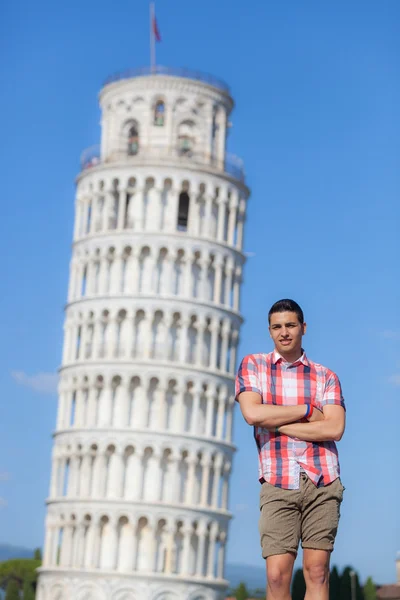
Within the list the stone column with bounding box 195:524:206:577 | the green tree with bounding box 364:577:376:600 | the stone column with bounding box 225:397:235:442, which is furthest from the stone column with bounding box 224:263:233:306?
the green tree with bounding box 364:577:376:600

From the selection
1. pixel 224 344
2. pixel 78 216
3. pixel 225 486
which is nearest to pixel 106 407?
pixel 224 344

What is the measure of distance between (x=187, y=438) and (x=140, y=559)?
8.00 meters

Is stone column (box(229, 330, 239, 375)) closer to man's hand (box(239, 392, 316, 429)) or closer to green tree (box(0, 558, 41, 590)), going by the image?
green tree (box(0, 558, 41, 590))

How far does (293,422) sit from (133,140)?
257 ft

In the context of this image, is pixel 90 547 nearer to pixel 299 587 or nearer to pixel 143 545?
pixel 143 545

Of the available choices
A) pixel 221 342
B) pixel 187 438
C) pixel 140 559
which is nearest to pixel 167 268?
pixel 221 342

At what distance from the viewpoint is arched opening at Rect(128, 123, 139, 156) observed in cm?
8544

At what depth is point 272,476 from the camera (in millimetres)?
8453

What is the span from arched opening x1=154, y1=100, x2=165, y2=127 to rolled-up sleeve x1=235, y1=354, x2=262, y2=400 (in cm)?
7726

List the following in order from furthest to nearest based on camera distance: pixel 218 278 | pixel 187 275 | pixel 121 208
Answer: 1. pixel 121 208
2. pixel 218 278
3. pixel 187 275

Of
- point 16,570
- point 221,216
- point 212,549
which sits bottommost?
point 16,570

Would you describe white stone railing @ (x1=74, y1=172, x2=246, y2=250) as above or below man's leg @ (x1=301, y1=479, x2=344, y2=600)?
above

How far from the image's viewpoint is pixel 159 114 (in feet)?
280

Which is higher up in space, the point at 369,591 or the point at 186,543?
the point at 186,543
